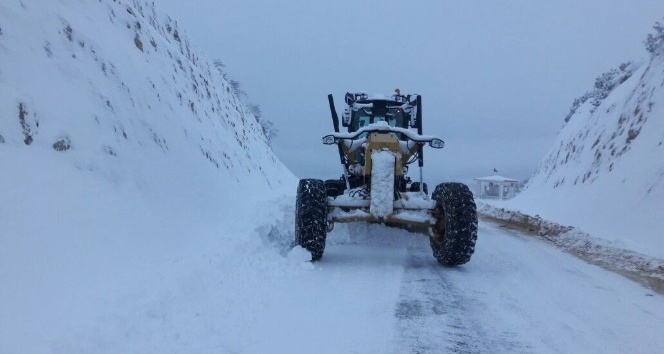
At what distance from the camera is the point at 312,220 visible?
8.02 m

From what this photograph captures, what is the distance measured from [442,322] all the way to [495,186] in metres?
48.3

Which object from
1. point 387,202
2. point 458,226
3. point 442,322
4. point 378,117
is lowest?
point 442,322

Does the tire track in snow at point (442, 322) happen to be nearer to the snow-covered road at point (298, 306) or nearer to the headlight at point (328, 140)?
the snow-covered road at point (298, 306)

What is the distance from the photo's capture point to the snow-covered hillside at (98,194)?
4379 millimetres

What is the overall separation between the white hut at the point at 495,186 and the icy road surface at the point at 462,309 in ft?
139

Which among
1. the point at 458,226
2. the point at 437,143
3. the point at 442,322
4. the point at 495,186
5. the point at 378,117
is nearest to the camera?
the point at 442,322

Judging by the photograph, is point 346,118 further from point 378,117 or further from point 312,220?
point 312,220

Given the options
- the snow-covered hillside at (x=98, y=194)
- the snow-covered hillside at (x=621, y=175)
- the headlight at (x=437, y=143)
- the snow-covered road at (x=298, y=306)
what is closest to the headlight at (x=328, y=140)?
the headlight at (x=437, y=143)

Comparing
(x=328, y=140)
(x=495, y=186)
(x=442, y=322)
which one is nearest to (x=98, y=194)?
(x=328, y=140)

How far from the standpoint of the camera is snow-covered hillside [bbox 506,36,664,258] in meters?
12.3

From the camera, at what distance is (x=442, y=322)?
5.21 metres

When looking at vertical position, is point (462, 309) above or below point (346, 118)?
below

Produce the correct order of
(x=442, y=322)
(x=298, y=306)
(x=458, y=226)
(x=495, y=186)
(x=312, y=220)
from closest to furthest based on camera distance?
(x=442, y=322) → (x=298, y=306) → (x=458, y=226) → (x=312, y=220) → (x=495, y=186)

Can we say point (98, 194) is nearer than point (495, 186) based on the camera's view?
Yes
